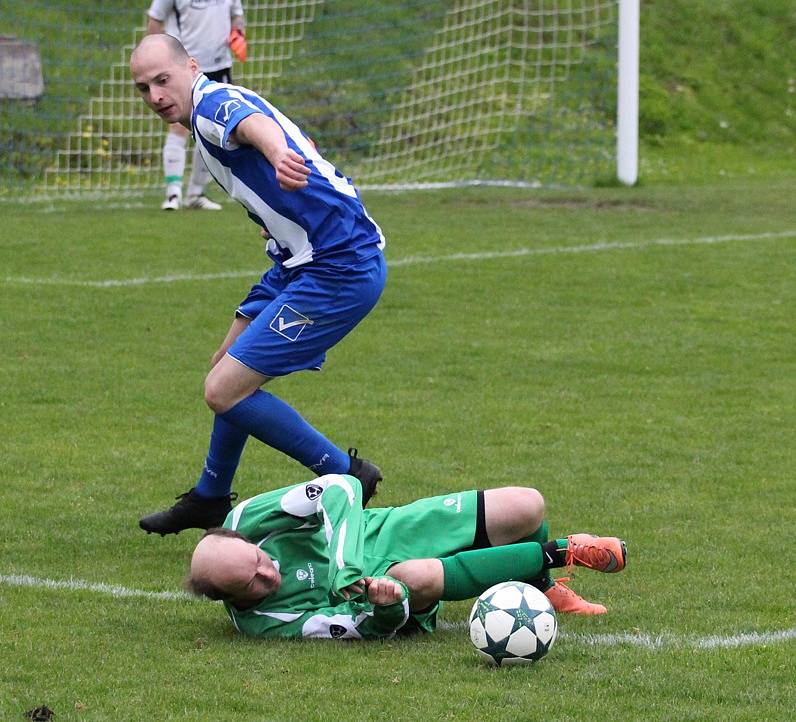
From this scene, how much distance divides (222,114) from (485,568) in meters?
1.79

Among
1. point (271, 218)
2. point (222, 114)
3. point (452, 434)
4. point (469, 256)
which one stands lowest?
point (469, 256)

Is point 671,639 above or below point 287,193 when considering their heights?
below

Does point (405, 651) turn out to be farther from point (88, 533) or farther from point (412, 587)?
point (88, 533)

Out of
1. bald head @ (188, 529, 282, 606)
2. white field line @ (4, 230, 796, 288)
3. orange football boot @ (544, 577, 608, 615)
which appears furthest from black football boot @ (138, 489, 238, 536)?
white field line @ (4, 230, 796, 288)

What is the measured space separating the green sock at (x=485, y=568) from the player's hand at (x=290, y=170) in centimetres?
131

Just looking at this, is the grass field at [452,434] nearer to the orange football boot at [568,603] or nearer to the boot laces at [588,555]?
the orange football boot at [568,603]

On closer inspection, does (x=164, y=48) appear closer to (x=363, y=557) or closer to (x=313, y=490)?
(x=313, y=490)

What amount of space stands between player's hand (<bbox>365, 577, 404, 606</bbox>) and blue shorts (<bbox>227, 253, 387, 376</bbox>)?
1.19 metres

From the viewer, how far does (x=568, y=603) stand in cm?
488

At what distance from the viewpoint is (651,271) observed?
11.7 meters

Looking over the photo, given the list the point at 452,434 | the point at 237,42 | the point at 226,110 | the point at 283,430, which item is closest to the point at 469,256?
the point at 237,42

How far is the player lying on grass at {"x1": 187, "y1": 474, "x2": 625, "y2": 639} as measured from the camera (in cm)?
456

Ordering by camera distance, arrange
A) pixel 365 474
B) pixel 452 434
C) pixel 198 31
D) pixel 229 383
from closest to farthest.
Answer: pixel 229 383 < pixel 365 474 < pixel 452 434 < pixel 198 31

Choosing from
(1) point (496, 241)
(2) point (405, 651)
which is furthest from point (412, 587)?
(1) point (496, 241)
